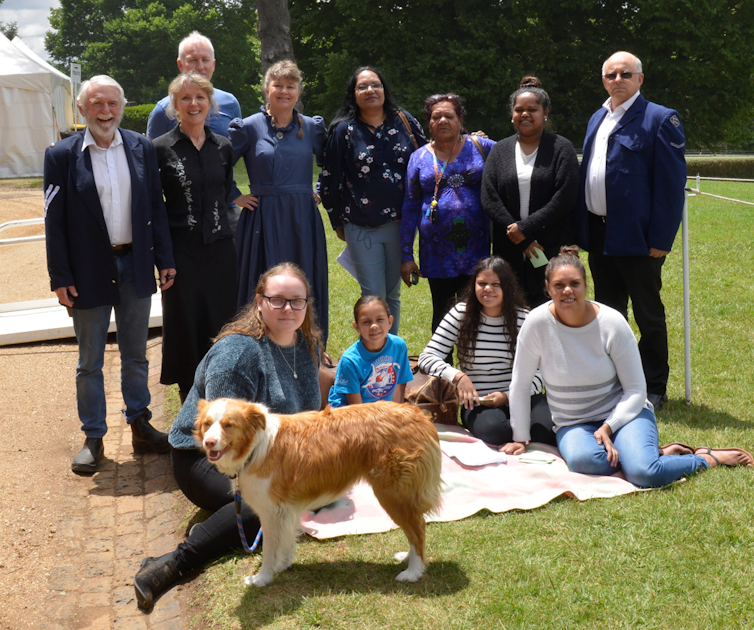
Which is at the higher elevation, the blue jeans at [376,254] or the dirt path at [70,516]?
the blue jeans at [376,254]

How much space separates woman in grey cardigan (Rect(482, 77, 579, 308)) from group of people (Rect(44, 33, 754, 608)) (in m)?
0.01

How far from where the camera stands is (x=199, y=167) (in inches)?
189

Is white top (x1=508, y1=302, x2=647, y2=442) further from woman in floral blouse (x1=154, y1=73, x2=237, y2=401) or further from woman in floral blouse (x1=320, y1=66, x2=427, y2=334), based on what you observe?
woman in floral blouse (x1=154, y1=73, x2=237, y2=401)

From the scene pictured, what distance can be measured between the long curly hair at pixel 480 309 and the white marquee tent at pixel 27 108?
23075 millimetres

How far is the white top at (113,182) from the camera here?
4492 millimetres

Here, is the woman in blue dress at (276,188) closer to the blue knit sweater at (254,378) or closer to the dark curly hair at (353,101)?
the dark curly hair at (353,101)

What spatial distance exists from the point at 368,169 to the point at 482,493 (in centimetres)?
249

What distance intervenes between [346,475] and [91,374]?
7.65ft

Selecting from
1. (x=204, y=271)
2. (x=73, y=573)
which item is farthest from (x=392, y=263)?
(x=73, y=573)

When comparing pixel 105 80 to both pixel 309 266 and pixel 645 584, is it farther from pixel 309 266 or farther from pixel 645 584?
pixel 645 584

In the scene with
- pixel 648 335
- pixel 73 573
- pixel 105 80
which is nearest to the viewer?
pixel 73 573

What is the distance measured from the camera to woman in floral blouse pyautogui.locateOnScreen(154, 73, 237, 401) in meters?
4.77

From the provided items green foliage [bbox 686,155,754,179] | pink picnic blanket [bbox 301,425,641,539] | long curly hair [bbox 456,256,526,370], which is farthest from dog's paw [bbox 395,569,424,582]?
green foliage [bbox 686,155,754,179]

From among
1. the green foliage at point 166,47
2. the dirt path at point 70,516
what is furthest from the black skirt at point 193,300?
the green foliage at point 166,47
